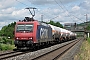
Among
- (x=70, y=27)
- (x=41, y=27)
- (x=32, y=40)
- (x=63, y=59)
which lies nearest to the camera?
(x=63, y=59)

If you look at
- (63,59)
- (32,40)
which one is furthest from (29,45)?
(63,59)

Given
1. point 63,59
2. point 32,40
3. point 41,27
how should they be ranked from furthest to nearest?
point 41,27, point 32,40, point 63,59

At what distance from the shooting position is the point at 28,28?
88.3ft

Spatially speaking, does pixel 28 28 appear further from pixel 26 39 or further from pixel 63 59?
pixel 63 59

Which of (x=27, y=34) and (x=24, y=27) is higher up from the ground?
(x=24, y=27)

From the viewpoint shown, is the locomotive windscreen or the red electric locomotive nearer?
the red electric locomotive

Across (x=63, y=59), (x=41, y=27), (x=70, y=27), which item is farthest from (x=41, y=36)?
(x=70, y=27)

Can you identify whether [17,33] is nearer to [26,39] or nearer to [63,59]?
[26,39]

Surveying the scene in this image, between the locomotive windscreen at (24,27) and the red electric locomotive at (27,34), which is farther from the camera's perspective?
the locomotive windscreen at (24,27)

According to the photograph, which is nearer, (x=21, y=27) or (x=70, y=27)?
(x=21, y=27)

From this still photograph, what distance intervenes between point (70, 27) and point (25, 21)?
139310mm

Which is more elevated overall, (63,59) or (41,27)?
(41,27)

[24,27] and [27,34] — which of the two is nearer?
[27,34]

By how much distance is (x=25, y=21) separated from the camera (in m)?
27.7
